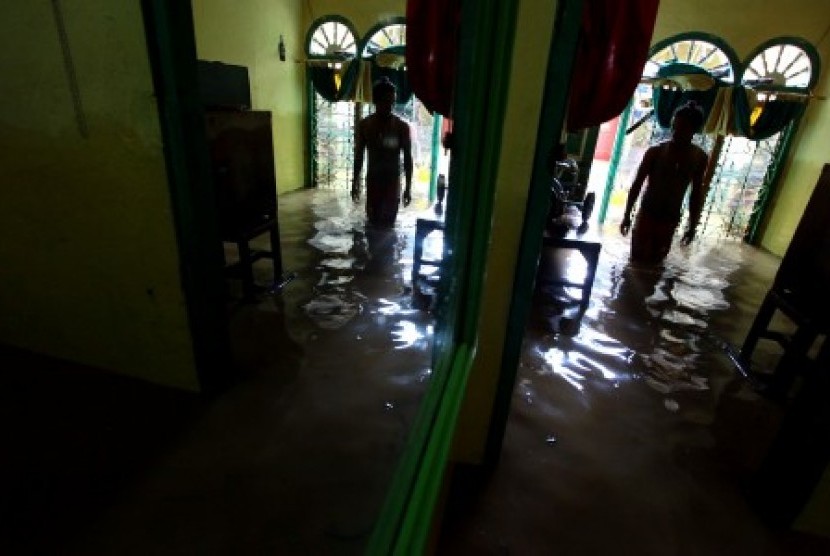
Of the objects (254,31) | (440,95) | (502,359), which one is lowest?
(502,359)

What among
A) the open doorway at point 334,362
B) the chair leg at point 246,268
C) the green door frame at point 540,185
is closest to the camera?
the green door frame at point 540,185

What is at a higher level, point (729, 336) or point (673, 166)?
point (673, 166)

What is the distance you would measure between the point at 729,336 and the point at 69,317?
4767mm

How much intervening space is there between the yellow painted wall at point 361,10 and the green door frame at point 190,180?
633 cm

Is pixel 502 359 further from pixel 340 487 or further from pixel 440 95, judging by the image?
pixel 440 95

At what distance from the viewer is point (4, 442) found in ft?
6.48

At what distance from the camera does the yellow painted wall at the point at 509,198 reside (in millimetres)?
1360

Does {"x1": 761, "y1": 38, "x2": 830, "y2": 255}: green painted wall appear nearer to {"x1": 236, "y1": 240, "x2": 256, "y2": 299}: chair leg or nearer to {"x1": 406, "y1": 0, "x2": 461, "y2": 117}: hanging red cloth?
{"x1": 406, "y1": 0, "x2": 461, "y2": 117}: hanging red cloth

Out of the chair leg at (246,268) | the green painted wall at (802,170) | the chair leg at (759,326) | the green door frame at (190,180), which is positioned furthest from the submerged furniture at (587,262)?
the green painted wall at (802,170)

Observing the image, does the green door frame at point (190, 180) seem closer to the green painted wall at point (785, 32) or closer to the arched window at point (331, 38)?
the arched window at point (331, 38)

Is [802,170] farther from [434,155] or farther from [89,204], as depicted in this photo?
[89,204]

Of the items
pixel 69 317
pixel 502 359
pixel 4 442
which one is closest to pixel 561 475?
pixel 502 359

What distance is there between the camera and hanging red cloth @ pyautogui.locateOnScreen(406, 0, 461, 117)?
2.45 meters

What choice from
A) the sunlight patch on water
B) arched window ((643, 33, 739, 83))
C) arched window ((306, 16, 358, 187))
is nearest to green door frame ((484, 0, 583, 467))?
the sunlight patch on water
